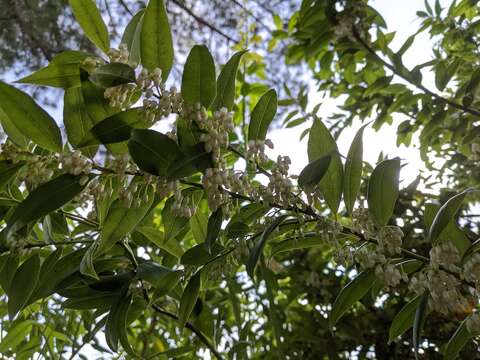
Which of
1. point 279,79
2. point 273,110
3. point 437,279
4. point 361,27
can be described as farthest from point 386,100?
point 279,79

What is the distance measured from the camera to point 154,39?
0.66 m

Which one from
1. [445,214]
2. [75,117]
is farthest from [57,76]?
[445,214]

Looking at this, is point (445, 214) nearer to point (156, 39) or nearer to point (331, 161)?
point (331, 161)

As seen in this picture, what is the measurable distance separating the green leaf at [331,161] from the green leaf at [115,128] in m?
0.23

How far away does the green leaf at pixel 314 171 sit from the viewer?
23.5 inches

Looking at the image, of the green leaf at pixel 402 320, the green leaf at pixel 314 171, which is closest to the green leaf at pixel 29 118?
the green leaf at pixel 314 171

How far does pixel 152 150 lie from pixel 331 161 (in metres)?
0.25

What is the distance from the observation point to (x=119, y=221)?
0.70 m

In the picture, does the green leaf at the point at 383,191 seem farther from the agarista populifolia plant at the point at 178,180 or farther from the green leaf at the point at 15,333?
the green leaf at the point at 15,333

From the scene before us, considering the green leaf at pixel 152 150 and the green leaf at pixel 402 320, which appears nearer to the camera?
the green leaf at pixel 152 150

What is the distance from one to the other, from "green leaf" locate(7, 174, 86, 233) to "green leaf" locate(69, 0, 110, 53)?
208mm

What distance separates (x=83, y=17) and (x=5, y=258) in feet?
1.31

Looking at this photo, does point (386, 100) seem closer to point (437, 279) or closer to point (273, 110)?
point (273, 110)

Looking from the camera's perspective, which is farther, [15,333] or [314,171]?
[15,333]
